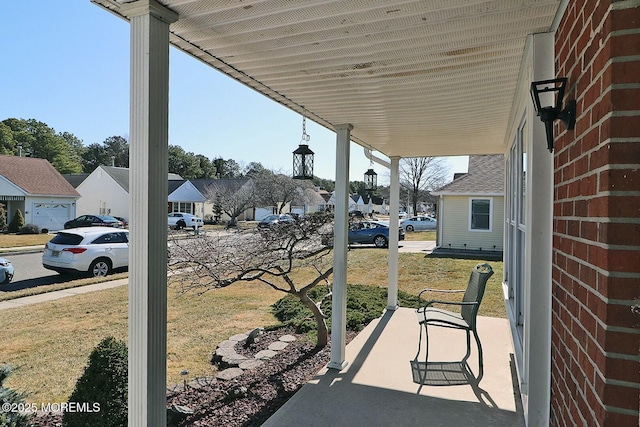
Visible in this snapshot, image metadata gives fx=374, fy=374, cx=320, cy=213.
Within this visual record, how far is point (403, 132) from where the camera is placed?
4512 mm

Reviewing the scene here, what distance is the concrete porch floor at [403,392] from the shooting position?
299 centimetres

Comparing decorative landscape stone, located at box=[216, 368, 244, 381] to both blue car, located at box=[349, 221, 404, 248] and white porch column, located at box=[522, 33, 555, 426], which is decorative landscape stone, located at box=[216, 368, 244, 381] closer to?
white porch column, located at box=[522, 33, 555, 426]

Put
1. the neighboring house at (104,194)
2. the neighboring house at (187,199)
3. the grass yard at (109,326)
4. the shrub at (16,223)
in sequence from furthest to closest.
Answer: the neighboring house at (187,199)
the neighboring house at (104,194)
the shrub at (16,223)
the grass yard at (109,326)

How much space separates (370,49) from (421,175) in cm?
2963

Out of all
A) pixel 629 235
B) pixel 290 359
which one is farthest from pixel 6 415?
pixel 629 235

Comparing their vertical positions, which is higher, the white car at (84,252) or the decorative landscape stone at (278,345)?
the white car at (84,252)

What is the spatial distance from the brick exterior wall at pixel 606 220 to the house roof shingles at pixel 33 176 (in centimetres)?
2524

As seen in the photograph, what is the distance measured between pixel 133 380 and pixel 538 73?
2.49 metres

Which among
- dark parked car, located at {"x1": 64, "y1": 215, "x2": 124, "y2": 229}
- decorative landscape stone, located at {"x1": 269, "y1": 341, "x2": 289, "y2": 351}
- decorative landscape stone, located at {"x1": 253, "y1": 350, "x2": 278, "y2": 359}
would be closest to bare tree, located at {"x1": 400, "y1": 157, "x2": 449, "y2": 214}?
dark parked car, located at {"x1": 64, "y1": 215, "x2": 124, "y2": 229}

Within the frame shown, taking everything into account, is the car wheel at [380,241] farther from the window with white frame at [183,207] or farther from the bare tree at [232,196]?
the window with white frame at [183,207]

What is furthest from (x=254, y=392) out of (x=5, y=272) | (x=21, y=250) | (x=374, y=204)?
(x=374, y=204)

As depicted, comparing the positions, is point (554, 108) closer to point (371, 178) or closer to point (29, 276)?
point (371, 178)

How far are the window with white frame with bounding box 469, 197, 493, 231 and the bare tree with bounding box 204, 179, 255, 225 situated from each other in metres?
13.3

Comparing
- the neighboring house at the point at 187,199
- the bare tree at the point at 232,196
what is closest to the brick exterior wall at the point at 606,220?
Result: the bare tree at the point at 232,196
